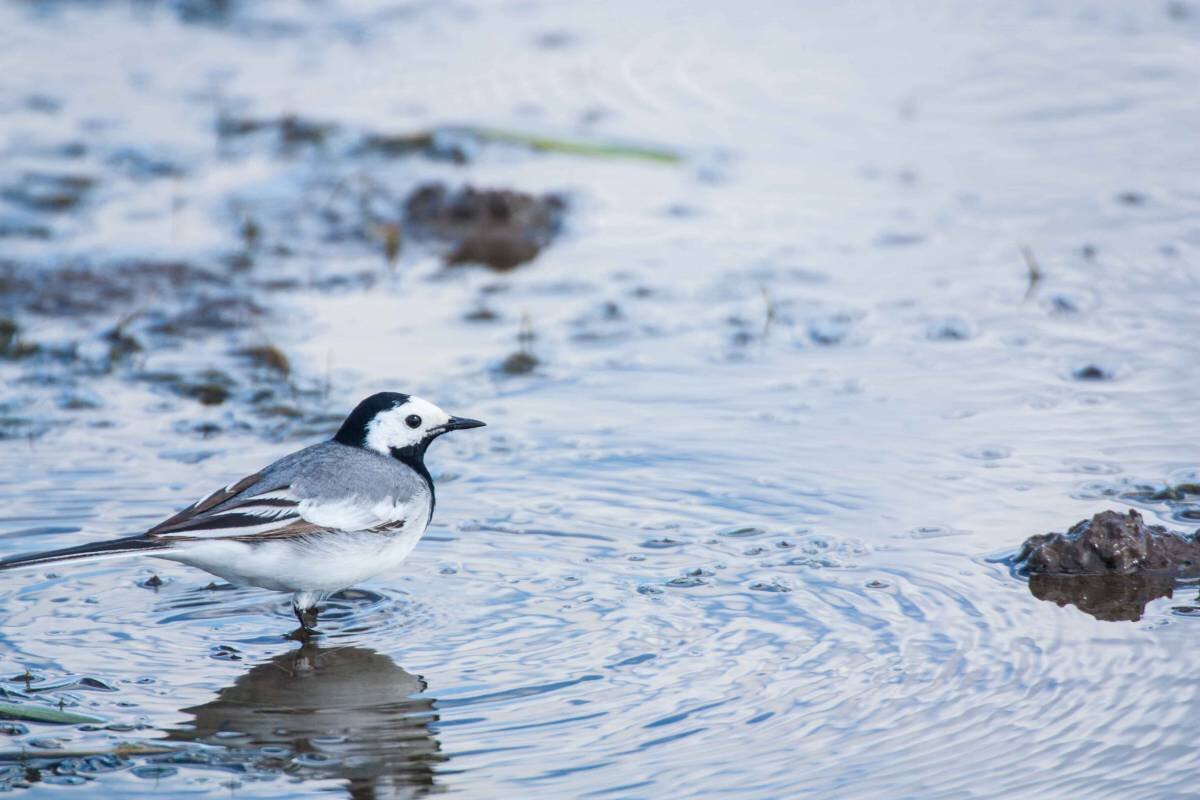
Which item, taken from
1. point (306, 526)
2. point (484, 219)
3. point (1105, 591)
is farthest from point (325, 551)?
point (484, 219)

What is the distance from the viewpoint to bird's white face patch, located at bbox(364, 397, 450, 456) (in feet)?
23.3

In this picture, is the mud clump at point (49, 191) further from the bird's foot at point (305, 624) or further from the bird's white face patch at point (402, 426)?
the bird's foot at point (305, 624)

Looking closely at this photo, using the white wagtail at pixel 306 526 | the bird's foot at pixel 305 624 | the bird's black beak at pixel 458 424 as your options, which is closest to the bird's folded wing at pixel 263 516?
the white wagtail at pixel 306 526

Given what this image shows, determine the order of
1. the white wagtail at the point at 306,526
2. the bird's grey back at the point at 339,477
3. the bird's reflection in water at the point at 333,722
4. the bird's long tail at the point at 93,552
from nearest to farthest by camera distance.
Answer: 1. the bird's reflection in water at the point at 333,722
2. the bird's long tail at the point at 93,552
3. the white wagtail at the point at 306,526
4. the bird's grey back at the point at 339,477

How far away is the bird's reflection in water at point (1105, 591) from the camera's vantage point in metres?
6.33

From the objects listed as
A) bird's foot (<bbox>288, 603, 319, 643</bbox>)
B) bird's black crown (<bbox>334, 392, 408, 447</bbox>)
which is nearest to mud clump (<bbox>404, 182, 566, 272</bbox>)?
bird's black crown (<bbox>334, 392, 408, 447</bbox>)

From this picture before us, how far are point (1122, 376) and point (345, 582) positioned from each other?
4.07 metres

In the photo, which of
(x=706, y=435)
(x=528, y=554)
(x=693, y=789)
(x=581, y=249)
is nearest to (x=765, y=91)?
(x=581, y=249)

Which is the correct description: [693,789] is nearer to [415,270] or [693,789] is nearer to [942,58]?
[415,270]

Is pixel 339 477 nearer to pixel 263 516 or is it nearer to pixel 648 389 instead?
pixel 263 516

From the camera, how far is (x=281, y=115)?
1304cm

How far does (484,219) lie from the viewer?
36.9 ft

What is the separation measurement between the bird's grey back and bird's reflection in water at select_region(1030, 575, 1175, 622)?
7.93ft

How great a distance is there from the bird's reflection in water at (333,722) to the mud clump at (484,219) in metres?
5.01
